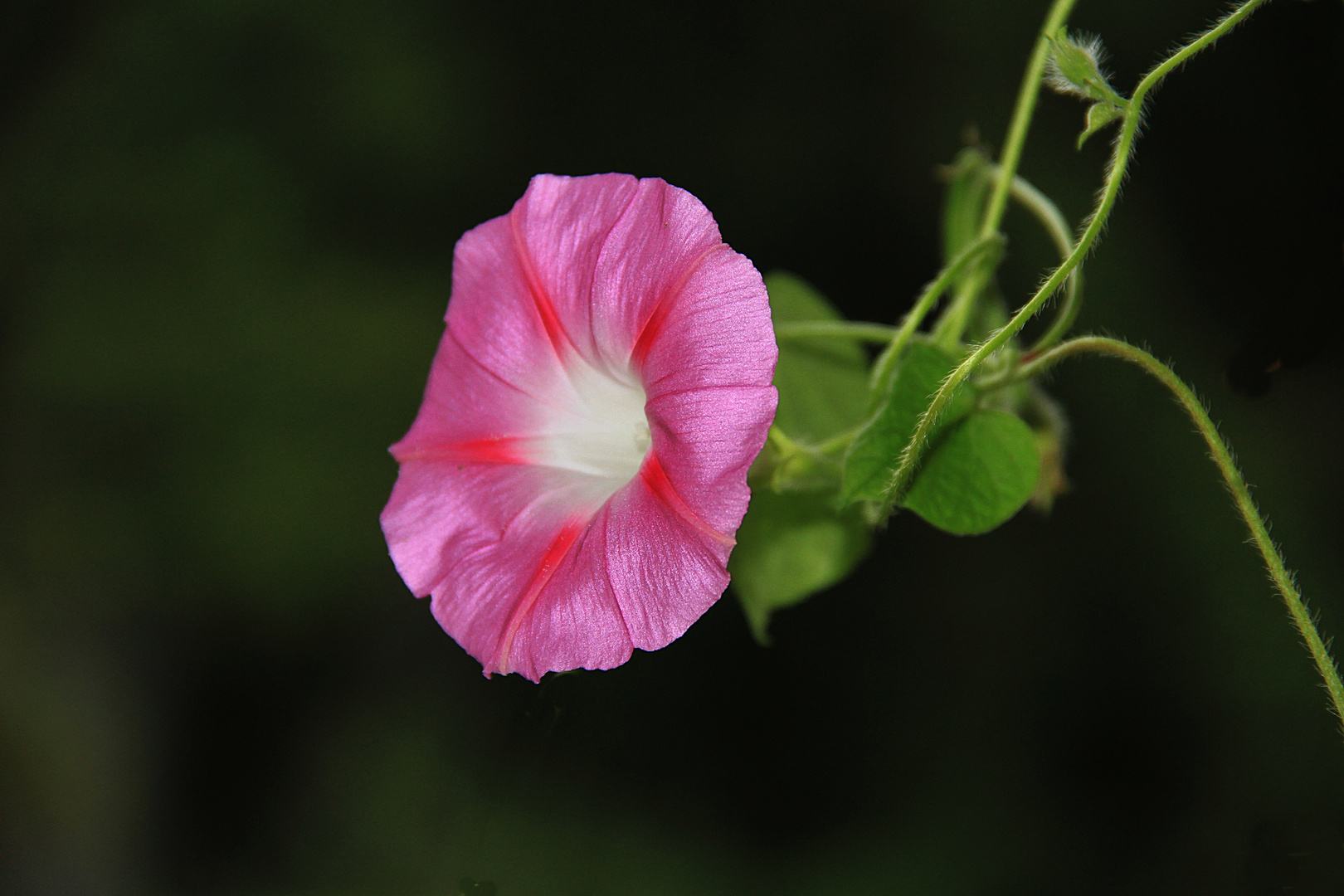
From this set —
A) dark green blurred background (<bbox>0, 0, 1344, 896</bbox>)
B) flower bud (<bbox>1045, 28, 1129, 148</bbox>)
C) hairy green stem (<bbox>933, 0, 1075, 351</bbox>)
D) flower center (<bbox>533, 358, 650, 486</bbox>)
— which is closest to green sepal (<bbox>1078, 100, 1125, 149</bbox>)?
flower bud (<bbox>1045, 28, 1129, 148</bbox>)

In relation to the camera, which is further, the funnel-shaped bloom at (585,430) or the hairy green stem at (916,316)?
the hairy green stem at (916,316)

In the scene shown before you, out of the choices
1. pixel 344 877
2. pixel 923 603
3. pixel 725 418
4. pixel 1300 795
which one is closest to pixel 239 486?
pixel 344 877

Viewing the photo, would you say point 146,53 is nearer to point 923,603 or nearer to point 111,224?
point 111,224

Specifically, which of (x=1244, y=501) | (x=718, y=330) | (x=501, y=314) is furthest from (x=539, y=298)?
(x=1244, y=501)

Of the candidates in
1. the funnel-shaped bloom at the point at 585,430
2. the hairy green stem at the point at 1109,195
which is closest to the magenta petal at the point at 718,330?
the funnel-shaped bloom at the point at 585,430

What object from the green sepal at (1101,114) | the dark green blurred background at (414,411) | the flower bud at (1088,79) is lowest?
the dark green blurred background at (414,411)

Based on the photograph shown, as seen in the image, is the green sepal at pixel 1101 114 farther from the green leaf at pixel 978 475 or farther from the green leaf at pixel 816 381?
the green leaf at pixel 816 381

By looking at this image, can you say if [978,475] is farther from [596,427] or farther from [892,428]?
[596,427]

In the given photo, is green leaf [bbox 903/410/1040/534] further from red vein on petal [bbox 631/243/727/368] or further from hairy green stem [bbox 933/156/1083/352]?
red vein on petal [bbox 631/243/727/368]
